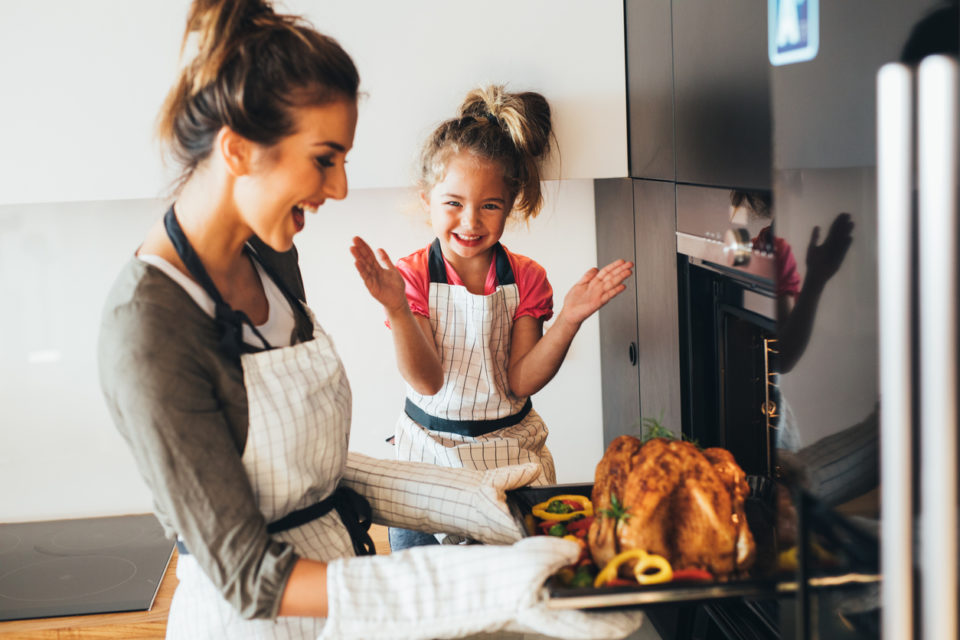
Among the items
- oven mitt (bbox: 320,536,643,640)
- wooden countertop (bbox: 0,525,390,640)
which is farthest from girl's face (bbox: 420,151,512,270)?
wooden countertop (bbox: 0,525,390,640)

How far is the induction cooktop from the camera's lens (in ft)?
5.26

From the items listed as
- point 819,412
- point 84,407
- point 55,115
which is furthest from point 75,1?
point 819,412

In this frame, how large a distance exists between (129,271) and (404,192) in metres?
1.18

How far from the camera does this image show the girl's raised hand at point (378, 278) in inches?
50.9

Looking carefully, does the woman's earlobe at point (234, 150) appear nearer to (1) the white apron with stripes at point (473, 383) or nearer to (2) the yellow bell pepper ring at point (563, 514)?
(2) the yellow bell pepper ring at point (563, 514)

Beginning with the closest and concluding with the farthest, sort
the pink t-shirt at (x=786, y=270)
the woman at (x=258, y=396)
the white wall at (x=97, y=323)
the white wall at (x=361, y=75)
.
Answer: the pink t-shirt at (x=786, y=270) < the woman at (x=258, y=396) < the white wall at (x=361, y=75) < the white wall at (x=97, y=323)

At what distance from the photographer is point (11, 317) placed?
2020mm

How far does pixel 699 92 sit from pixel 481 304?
0.55 m

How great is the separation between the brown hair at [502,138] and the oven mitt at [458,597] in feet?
2.60

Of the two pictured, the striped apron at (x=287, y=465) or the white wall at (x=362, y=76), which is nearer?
the striped apron at (x=287, y=465)

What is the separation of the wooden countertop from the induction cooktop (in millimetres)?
12

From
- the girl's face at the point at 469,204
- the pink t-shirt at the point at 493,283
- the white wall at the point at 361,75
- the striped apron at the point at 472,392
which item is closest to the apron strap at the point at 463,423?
the striped apron at the point at 472,392

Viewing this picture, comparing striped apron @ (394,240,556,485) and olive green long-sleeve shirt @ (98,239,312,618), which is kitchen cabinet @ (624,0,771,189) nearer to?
striped apron @ (394,240,556,485)

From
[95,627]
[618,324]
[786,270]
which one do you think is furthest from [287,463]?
[618,324]
